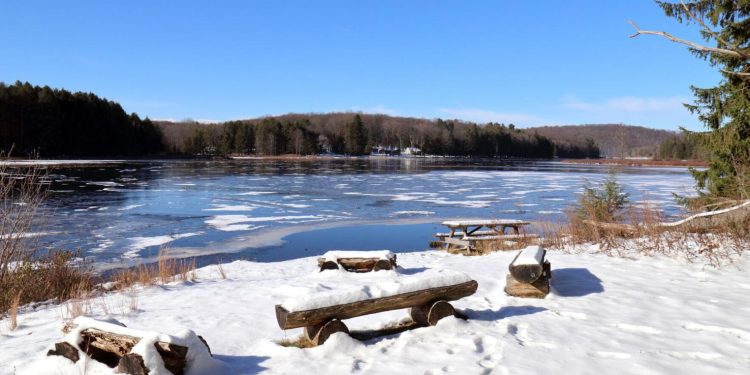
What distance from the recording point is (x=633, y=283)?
780 cm

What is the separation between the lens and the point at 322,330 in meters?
5.20

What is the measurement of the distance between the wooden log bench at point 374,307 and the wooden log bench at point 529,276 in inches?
55.5

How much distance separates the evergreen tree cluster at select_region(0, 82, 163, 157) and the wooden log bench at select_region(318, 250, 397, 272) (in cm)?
7326

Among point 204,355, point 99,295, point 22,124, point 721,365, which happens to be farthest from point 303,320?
point 22,124

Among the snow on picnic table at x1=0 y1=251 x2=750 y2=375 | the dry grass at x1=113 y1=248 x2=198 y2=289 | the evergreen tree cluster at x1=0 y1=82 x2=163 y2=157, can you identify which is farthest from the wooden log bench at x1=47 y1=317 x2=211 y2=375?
the evergreen tree cluster at x1=0 y1=82 x2=163 y2=157

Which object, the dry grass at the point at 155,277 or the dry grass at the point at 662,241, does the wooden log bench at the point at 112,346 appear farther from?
the dry grass at the point at 662,241

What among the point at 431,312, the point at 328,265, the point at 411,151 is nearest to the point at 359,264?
the point at 328,265

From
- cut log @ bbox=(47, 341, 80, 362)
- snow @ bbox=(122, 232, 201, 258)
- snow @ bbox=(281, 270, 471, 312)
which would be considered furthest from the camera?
snow @ bbox=(122, 232, 201, 258)

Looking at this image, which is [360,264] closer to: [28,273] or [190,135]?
[28,273]

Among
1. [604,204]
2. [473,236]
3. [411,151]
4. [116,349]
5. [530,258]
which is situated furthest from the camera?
[411,151]

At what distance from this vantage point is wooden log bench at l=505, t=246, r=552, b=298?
7023 mm

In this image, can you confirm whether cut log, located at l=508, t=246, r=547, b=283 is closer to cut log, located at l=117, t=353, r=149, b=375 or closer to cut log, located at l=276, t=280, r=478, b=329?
cut log, located at l=276, t=280, r=478, b=329

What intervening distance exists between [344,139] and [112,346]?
140511 millimetres

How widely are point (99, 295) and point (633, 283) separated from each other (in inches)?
356
